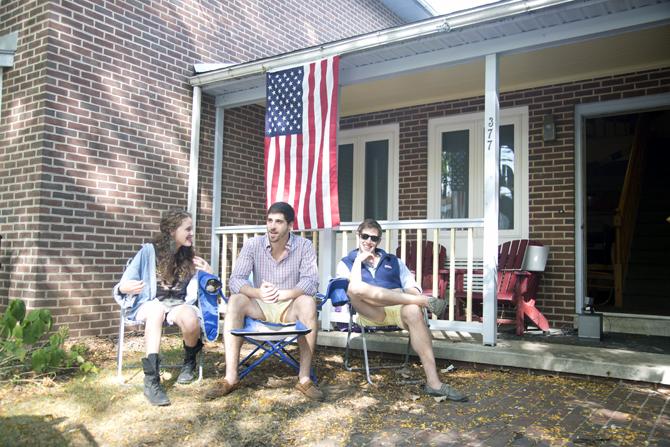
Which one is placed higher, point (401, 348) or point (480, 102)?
point (480, 102)

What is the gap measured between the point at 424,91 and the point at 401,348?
3.24 m

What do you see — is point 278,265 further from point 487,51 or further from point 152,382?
point 487,51

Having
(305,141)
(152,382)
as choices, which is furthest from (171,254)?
(305,141)

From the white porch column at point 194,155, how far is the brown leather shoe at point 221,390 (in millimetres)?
2916

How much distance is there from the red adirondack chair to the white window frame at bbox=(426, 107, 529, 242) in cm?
61

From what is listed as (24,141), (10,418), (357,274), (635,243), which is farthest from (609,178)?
(10,418)

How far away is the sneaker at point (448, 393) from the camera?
3369 mm

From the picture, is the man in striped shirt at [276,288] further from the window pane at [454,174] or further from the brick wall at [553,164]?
the window pane at [454,174]

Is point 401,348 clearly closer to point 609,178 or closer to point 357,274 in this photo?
point 357,274

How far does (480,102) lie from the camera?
6496 mm

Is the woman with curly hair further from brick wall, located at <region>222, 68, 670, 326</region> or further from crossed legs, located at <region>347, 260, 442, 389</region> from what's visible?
brick wall, located at <region>222, 68, 670, 326</region>

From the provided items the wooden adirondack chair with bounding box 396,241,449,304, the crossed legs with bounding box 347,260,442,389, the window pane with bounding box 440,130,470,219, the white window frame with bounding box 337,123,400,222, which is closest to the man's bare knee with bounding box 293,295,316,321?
the crossed legs with bounding box 347,260,442,389

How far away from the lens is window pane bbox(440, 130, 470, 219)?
6.62 metres

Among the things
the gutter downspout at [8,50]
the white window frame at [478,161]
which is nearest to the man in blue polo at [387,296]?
the white window frame at [478,161]
